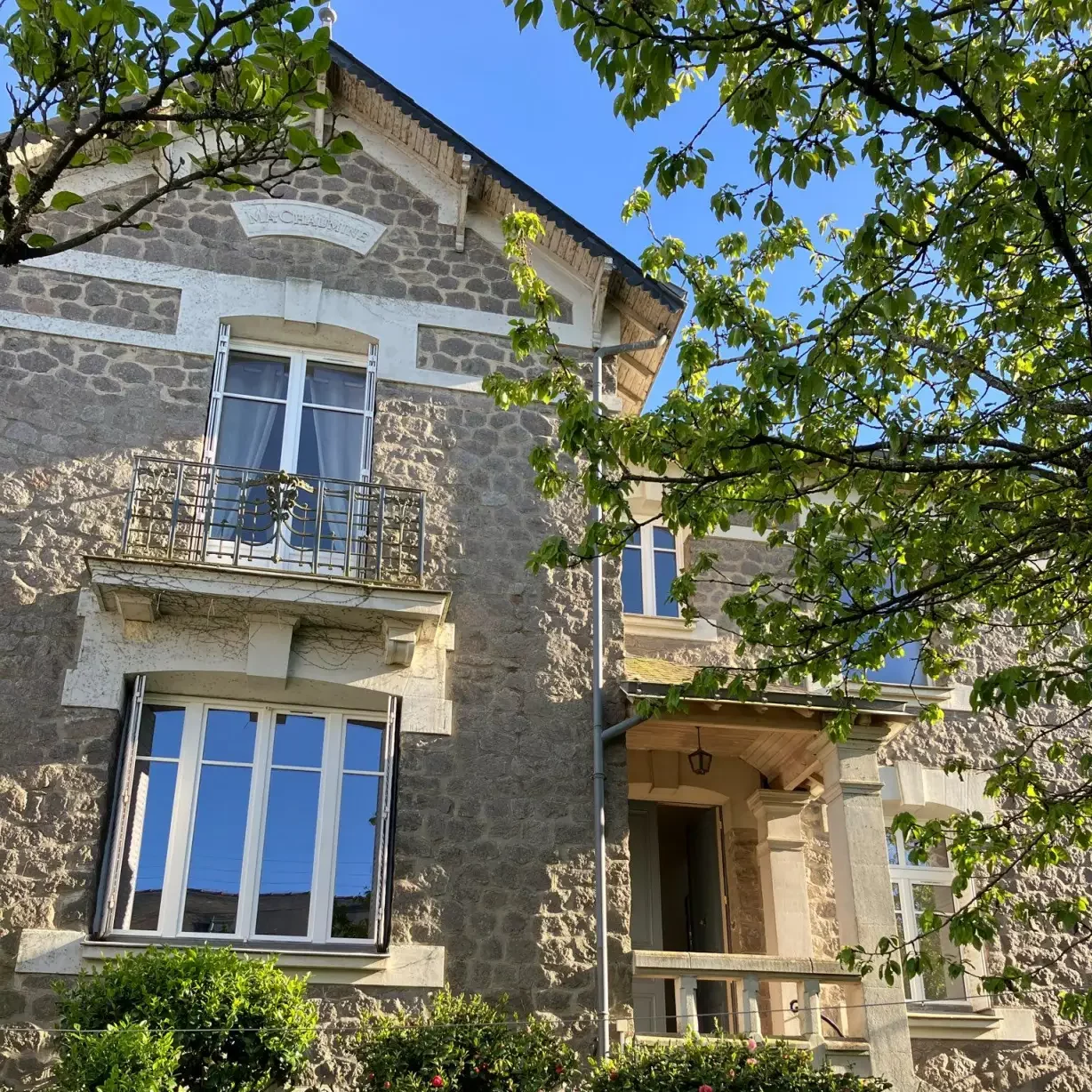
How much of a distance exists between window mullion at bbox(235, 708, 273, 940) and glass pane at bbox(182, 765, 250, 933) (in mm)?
34

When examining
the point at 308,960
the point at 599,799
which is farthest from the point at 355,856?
the point at 599,799

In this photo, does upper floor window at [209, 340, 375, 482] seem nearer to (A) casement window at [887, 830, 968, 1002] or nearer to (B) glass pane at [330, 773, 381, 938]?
(B) glass pane at [330, 773, 381, 938]

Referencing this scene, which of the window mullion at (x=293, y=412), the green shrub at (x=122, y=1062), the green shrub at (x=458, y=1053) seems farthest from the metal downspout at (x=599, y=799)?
the green shrub at (x=122, y=1062)

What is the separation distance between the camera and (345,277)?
10023 mm

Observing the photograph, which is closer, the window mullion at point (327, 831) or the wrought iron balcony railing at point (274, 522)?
the window mullion at point (327, 831)

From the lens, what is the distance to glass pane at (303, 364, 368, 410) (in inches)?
386

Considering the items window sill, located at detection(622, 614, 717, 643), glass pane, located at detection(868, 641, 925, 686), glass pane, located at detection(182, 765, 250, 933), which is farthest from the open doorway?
glass pane, located at detection(182, 765, 250, 933)

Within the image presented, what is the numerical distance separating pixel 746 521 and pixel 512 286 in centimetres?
346

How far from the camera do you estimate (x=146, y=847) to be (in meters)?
8.09

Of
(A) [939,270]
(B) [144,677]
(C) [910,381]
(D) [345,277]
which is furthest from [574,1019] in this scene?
(D) [345,277]

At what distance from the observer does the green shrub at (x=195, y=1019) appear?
21.2 feet

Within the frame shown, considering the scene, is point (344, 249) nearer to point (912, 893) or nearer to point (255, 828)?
point (255, 828)

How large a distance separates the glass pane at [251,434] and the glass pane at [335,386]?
31 cm

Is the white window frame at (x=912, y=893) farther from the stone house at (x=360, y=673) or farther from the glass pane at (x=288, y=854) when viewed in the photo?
the glass pane at (x=288, y=854)
